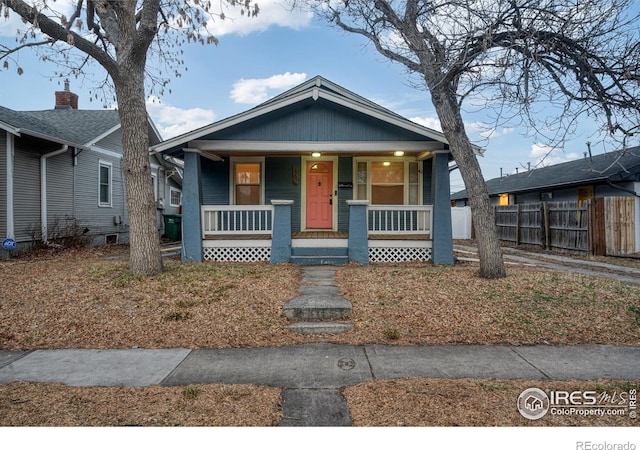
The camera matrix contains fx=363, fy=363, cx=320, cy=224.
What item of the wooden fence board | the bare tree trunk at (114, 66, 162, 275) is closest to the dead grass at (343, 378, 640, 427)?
the bare tree trunk at (114, 66, 162, 275)

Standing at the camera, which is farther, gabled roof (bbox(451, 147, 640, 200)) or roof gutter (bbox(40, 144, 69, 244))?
gabled roof (bbox(451, 147, 640, 200))

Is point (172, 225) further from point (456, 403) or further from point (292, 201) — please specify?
point (456, 403)

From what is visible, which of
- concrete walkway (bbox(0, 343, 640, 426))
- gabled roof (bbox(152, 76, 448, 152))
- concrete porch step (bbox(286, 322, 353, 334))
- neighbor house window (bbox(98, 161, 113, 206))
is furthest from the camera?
neighbor house window (bbox(98, 161, 113, 206))

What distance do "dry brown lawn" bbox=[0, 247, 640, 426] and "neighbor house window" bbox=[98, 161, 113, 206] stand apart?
7340 mm

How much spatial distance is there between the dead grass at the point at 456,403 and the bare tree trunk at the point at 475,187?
3656mm

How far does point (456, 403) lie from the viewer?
2768 mm

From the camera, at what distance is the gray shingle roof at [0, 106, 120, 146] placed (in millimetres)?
10859

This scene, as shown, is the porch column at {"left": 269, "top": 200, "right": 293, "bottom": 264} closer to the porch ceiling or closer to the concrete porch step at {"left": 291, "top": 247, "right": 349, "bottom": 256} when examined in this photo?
the concrete porch step at {"left": 291, "top": 247, "right": 349, "bottom": 256}

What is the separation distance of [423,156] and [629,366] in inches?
296

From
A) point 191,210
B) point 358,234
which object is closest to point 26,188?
point 191,210

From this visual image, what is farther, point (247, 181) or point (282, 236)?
point (247, 181)

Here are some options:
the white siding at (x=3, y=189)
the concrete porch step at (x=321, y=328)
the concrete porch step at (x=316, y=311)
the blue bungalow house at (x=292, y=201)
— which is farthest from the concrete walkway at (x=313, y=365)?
the white siding at (x=3, y=189)

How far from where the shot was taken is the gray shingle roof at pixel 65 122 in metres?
10.9

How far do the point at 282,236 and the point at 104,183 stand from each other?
31.8ft
